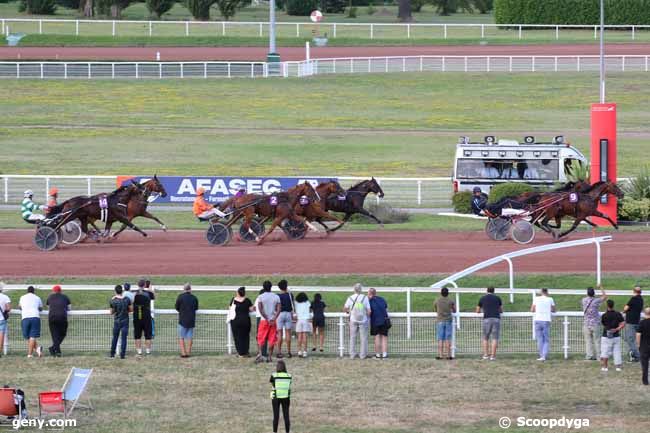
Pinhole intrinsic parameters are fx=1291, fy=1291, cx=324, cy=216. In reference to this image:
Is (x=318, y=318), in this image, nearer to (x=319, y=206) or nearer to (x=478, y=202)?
(x=319, y=206)

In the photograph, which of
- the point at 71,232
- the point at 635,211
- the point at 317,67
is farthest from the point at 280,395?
the point at 317,67

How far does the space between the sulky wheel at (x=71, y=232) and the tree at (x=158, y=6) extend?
53252 millimetres

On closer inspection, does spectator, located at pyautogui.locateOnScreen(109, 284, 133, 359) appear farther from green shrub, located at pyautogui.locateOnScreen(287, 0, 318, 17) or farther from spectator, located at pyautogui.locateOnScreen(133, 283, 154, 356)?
green shrub, located at pyautogui.locateOnScreen(287, 0, 318, 17)

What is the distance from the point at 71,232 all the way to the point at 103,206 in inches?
50.0

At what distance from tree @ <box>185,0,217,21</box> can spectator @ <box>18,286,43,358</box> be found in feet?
197

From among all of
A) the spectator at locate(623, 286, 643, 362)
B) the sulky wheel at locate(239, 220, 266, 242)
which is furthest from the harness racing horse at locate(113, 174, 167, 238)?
the spectator at locate(623, 286, 643, 362)

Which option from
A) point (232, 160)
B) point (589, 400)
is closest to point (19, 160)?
point (232, 160)

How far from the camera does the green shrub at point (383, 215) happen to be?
30.2 meters

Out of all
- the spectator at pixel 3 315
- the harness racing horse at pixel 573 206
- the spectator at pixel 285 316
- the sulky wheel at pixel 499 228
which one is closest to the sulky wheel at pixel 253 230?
the sulky wheel at pixel 499 228

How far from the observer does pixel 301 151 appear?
4353cm

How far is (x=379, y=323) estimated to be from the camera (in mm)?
18609

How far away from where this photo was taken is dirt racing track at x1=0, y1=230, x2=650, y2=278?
76.5ft

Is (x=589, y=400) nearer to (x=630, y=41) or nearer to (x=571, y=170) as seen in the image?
(x=571, y=170)

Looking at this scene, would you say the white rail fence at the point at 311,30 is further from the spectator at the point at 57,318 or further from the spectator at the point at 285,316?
the spectator at the point at 285,316
